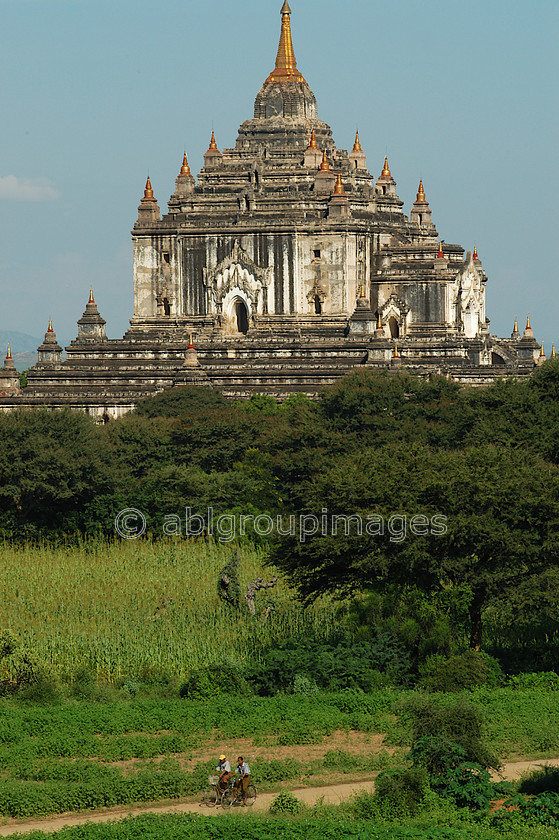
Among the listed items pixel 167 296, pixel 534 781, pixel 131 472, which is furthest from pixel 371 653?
pixel 167 296

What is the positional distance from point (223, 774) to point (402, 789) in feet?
9.33

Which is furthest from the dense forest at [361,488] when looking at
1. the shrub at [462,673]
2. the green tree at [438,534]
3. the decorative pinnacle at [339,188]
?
the decorative pinnacle at [339,188]

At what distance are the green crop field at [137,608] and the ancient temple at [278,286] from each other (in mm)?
24608

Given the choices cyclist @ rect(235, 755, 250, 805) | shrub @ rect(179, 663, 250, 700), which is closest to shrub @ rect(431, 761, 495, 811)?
cyclist @ rect(235, 755, 250, 805)

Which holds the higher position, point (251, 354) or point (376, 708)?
point (251, 354)

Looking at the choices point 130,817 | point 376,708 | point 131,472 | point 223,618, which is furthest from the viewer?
point 131,472

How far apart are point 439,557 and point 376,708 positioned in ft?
15.6

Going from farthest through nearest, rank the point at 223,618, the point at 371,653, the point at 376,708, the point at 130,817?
the point at 223,618, the point at 371,653, the point at 376,708, the point at 130,817

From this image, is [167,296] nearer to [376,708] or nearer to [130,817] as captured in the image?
[376,708]

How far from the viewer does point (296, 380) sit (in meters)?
74.5

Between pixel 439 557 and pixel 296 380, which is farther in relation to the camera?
pixel 296 380

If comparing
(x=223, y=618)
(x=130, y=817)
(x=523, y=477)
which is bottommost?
(x=130, y=817)

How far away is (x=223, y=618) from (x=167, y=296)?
41313 millimetres

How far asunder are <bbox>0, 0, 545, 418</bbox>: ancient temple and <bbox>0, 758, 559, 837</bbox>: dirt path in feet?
150
